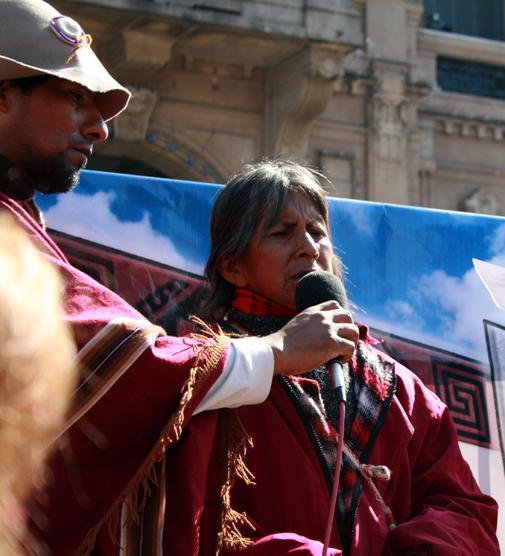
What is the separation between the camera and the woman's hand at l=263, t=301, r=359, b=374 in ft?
7.48

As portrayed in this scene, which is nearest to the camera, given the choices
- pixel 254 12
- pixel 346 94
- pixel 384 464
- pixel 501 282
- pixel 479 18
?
pixel 384 464

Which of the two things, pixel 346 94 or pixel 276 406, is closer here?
pixel 276 406

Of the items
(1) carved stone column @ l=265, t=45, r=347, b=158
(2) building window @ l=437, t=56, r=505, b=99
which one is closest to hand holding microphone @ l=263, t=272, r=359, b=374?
(1) carved stone column @ l=265, t=45, r=347, b=158

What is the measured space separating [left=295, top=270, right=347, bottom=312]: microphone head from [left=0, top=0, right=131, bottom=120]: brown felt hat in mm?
602

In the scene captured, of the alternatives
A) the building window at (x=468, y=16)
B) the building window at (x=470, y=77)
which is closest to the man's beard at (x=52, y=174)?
the building window at (x=470, y=77)

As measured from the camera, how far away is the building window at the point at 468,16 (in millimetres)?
12766

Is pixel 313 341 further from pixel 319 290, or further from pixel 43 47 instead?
pixel 43 47

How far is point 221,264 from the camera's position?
9.75 ft

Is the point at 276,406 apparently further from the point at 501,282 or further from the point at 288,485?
the point at 501,282

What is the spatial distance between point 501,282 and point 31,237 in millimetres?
2032

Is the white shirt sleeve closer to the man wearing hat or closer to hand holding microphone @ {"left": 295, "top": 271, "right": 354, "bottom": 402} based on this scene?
the man wearing hat

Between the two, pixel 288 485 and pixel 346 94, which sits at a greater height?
pixel 346 94

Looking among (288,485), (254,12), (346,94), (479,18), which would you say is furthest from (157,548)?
(479,18)

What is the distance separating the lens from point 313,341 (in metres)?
2.29
